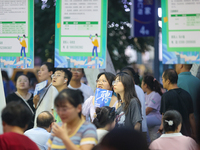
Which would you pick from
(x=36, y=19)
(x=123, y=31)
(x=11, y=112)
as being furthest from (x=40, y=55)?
(x=11, y=112)

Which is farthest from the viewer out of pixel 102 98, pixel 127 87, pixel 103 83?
pixel 103 83

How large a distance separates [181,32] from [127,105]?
139cm

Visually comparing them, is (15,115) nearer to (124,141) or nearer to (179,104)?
(124,141)

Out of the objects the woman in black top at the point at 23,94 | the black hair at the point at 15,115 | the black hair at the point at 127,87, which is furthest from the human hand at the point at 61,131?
the woman in black top at the point at 23,94

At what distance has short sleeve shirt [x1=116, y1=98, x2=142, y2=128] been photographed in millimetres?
4324

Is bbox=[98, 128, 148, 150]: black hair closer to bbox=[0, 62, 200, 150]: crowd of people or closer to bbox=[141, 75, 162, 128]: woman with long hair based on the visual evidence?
bbox=[0, 62, 200, 150]: crowd of people

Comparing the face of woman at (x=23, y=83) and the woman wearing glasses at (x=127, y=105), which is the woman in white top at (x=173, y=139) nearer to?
the woman wearing glasses at (x=127, y=105)

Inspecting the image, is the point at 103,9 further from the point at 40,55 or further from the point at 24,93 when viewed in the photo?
the point at 40,55

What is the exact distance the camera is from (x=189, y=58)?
16.0 feet

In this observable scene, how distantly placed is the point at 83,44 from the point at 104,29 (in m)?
0.39

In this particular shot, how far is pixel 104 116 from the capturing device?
152 inches

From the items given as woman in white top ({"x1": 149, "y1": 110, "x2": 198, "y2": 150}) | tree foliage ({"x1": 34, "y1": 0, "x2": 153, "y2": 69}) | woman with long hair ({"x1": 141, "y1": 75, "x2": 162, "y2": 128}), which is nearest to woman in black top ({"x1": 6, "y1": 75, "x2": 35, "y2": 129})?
woman with long hair ({"x1": 141, "y1": 75, "x2": 162, "y2": 128})

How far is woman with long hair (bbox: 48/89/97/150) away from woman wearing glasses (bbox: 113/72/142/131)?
1419mm

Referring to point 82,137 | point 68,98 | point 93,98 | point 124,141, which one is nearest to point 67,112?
point 68,98
